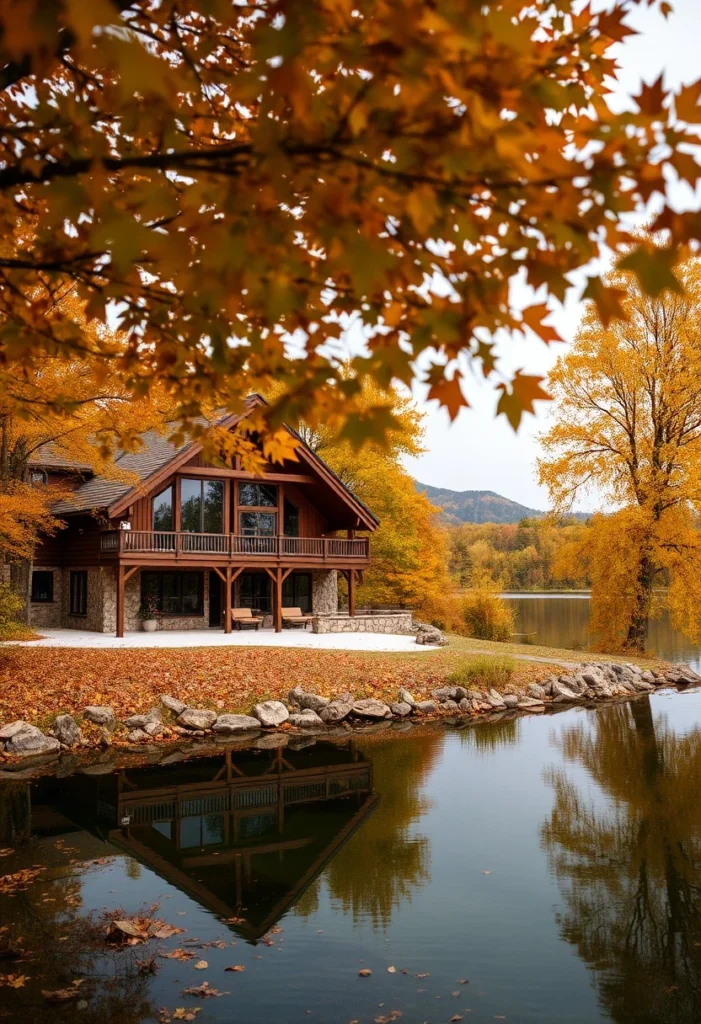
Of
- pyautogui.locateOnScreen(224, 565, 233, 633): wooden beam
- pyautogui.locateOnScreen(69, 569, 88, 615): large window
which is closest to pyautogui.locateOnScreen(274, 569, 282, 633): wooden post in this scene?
pyautogui.locateOnScreen(224, 565, 233, 633): wooden beam

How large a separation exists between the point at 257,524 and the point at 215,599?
102 inches

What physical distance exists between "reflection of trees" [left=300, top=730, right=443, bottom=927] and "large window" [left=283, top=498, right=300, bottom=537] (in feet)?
48.6

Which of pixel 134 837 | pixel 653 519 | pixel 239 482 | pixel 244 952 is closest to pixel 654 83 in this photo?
pixel 244 952

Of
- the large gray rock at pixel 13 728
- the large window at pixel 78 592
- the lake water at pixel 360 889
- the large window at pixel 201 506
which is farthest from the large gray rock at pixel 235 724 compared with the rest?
the large window at pixel 78 592

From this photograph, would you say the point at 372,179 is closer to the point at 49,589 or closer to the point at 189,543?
the point at 189,543

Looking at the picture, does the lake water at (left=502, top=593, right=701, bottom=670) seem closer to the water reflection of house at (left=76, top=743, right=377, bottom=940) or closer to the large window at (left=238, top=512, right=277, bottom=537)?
the large window at (left=238, top=512, right=277, bottom=537)

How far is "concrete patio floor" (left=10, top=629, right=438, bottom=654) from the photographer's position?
18578mm

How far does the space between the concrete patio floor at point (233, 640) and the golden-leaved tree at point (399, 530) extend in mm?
6320

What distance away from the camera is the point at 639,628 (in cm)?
2256

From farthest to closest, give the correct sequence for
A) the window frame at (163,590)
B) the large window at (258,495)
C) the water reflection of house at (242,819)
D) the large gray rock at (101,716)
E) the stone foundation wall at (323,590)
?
the stone foundation wall at (323,590)
the large window at (258,495)
the window frame at (163,590)
the large gray rock at (101,716)
the water reflection of house at (242,819)

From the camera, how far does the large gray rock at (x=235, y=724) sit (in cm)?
1277

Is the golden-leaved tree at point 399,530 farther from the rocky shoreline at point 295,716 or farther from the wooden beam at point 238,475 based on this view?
the rocky shoreline at point 295,716

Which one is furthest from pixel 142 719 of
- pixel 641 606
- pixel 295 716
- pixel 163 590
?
pixel 641 606

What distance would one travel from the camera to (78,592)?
2331 centimetres
